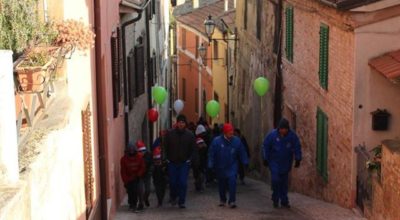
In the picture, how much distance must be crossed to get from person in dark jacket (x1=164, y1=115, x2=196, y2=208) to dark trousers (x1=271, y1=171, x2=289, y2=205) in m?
1.54

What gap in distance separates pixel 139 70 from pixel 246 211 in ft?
30.4

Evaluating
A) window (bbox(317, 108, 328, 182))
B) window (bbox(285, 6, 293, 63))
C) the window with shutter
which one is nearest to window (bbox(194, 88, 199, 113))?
the window with shutter

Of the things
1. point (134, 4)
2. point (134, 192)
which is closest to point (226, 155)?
point (134, 192)

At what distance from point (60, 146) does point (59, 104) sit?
1544mm

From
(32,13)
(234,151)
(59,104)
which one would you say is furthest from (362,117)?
(32,13)

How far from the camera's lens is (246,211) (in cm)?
1445

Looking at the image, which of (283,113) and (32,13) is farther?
(283,113)

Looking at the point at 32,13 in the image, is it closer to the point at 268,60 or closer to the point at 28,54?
the point at 28,54

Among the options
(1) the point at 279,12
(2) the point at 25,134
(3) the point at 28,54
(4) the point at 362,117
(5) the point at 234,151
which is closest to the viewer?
(2) the point at 25,134

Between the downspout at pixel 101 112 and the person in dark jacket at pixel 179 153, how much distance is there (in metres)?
1.65

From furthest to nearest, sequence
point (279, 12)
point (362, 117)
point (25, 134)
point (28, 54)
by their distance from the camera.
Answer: point (279, 12)
point (362, 117)
point (28, 54)
point (25, 134)

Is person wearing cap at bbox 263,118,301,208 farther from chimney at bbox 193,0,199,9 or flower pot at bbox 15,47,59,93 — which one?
chimney at bbox 193,0,199,9

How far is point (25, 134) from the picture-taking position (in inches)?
260

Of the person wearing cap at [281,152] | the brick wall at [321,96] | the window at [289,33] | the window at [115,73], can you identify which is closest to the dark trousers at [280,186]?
the person wearing cap at [281,152]
